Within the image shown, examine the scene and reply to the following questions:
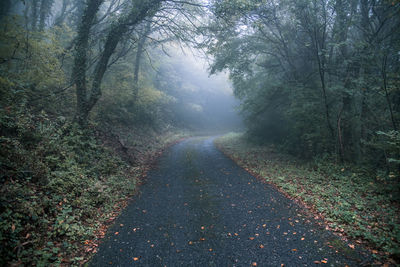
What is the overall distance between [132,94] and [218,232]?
12.7m

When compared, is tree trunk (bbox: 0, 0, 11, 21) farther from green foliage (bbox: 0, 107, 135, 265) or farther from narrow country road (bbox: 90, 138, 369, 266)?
narrow country road (bbox: 90, 138, 369, 266)

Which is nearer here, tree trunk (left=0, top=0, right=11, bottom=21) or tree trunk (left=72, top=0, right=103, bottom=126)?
tree trunk (left=72, top=0, right=103, bottom=126)

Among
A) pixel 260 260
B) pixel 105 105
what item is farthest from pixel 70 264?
pixel 105 105

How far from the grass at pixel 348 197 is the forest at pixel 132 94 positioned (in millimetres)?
41

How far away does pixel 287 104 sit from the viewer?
11797 mm

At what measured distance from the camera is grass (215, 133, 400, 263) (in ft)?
12.5

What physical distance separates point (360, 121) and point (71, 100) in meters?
12.4

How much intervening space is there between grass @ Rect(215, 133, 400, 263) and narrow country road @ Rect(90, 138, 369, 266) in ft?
1.49

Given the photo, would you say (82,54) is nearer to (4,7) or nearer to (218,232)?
(4,7)

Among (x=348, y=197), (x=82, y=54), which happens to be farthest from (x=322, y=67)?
(x=82, y=54)

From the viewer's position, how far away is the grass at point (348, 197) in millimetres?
3818

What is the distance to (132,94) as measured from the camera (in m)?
14.7

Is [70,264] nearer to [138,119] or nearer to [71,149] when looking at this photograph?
[71,149]

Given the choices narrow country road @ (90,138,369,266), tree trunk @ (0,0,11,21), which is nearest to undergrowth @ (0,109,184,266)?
narrow country road @ (90,138,369,266)
